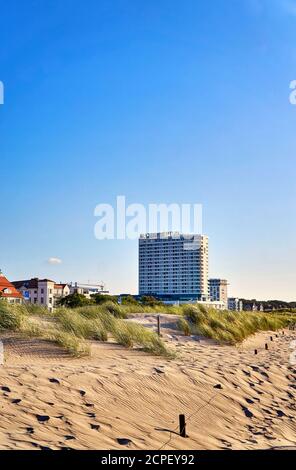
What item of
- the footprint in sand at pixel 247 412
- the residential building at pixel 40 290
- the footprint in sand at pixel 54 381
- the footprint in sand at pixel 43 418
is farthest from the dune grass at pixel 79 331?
the residential building at pixel 40 290

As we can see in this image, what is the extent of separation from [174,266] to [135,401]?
5640 inches

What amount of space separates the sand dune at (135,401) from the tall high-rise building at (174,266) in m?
131

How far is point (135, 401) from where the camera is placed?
7.00 meters

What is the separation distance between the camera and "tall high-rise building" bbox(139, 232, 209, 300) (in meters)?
146

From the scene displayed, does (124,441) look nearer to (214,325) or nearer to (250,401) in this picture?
(250,401)

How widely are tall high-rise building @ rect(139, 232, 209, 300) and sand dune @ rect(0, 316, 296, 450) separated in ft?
431

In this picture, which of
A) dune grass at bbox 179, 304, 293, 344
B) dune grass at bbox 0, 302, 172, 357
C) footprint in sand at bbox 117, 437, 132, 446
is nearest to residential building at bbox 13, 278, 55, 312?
dune grass at bbox 179, 304, 293, 344

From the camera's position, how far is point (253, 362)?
11430mm

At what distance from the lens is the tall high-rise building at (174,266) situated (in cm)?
14562

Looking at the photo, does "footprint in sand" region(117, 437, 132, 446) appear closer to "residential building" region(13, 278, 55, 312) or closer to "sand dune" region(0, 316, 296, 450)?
"sand dune" region(0, 316, 296, 450)

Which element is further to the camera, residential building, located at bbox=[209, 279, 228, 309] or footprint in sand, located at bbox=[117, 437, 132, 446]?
residential building, located at bbox=[209, 279, 228, 309]

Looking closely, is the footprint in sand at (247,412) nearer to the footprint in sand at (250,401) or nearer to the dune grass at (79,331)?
the footprint in sand at (250,401)

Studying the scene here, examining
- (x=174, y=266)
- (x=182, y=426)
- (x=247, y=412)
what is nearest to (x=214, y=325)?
(x=247, y=412)
